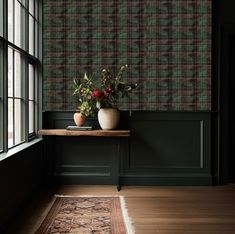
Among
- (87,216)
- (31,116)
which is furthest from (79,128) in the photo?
(87,216)

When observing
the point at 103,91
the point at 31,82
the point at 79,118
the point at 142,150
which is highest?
the point at 31,82

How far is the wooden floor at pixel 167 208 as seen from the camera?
3529 millimetres

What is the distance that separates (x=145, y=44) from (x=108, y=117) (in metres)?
1.10

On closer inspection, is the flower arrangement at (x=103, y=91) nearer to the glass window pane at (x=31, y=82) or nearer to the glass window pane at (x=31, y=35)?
the glass window pane at (x=31, y=82)

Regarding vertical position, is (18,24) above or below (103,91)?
above

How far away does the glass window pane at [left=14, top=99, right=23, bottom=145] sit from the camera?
4441 millimetres

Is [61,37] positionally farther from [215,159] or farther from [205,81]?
[215,159]

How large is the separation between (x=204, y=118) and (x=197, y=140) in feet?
1.00

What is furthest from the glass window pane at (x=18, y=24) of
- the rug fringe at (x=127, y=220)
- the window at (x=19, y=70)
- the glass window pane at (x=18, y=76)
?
the rug fringe at (x=127, y=220)

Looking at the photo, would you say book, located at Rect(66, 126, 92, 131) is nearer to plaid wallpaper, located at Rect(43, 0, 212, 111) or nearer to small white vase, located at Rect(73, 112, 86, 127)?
small white vase, located at Rect(73, 112, 86, 127)

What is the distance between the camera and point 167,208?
419 centimetres

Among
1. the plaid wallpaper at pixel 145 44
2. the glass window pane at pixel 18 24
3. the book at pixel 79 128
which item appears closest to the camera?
the glass window pane at pixel 18 24

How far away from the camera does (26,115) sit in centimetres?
471

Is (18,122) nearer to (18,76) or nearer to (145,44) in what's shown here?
(18,76)
